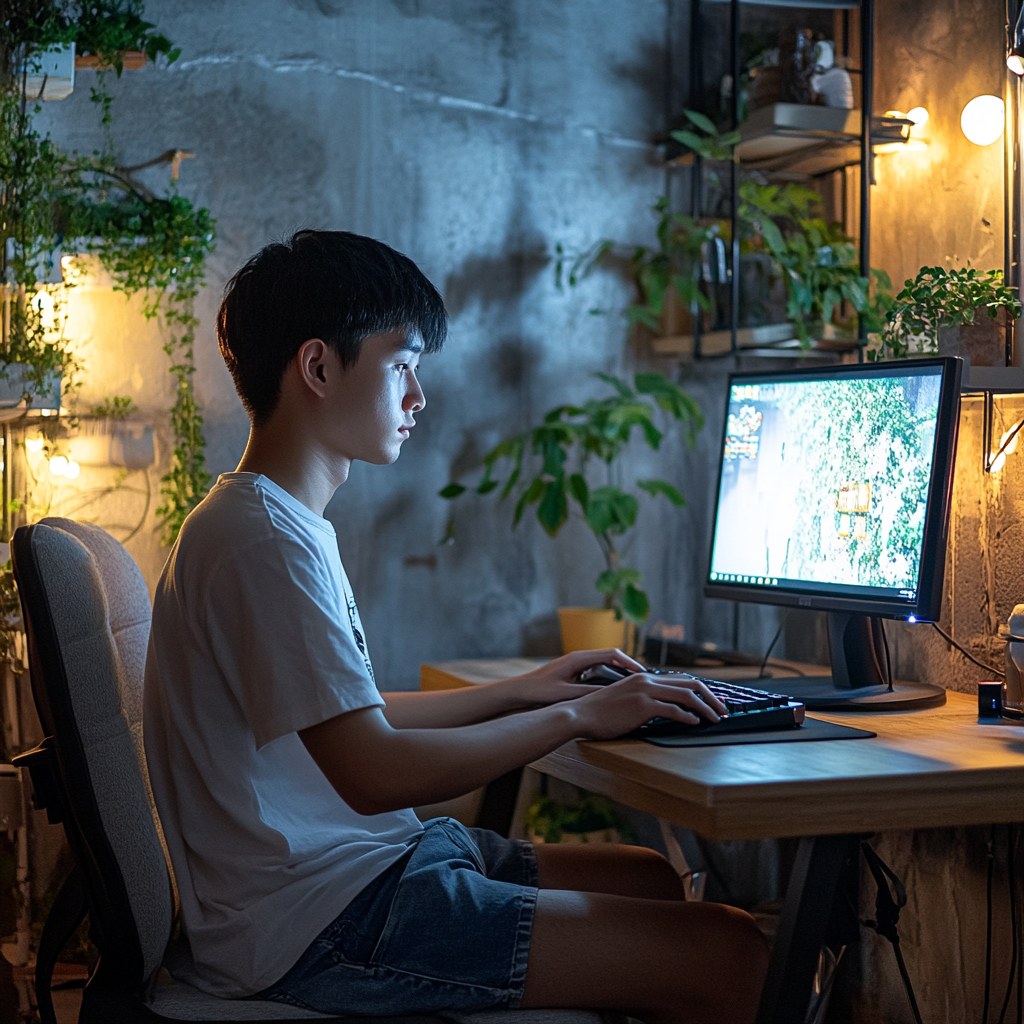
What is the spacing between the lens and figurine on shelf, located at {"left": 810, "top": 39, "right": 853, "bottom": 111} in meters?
2.39

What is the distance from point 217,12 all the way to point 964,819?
2.33m

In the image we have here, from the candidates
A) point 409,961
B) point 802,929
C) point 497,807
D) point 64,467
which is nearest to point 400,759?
point 409,961

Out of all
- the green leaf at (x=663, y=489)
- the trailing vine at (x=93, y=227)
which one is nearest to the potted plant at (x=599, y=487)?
the green leaf at (x=663, y=489)

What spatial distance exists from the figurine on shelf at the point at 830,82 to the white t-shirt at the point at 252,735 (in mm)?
1671

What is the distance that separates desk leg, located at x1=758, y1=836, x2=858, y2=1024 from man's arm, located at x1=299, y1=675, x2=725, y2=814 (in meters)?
0.22

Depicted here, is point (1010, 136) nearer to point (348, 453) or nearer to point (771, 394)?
point (771, 394)

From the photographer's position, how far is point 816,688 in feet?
5.79

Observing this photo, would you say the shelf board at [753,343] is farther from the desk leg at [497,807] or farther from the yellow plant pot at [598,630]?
the desk leg at [497,807]

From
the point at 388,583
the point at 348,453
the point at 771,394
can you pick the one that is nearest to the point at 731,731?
the point at 348,453

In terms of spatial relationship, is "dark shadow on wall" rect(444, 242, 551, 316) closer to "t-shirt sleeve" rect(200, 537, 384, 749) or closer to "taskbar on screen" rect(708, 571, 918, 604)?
"taskbar on screen" rect(708, 571, 918, 604)

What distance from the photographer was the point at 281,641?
45.4 inches

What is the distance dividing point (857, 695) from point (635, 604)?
103 centimetres

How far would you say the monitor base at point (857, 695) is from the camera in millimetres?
1648

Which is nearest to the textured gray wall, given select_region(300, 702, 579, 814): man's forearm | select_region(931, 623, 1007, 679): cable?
select_region(931, 623, 1007, 679): cable
